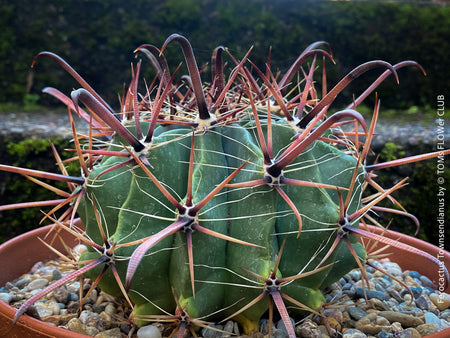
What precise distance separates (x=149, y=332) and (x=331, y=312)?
427 mm

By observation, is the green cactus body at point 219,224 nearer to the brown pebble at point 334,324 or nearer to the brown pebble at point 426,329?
the brown pebble at point 334,324

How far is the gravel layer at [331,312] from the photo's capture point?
95cm

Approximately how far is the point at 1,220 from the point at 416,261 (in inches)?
75.7

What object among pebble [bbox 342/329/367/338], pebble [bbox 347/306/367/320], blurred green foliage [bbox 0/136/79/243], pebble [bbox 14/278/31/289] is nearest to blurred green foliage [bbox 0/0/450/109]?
blurred green foliage [bbox 0/136/79/243]

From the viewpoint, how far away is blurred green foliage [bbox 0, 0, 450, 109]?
329 cm

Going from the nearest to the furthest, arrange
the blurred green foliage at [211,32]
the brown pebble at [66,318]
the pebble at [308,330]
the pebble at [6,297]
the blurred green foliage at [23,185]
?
the pebble at [308,330] < the brown pebble at [66,318] < the pebble at [6,297] < the blurred green foliage at [23,185] < the blurred green foliage at [211,32]

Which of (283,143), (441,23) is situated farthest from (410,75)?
(283,143)

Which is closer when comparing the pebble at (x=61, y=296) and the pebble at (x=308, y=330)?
the pebble at (x=308, y=330)

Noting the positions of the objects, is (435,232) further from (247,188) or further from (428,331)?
(247,188)

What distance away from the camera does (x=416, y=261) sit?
1413mm

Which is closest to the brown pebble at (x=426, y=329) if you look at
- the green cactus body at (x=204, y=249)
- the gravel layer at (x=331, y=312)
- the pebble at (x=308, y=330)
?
the gravel layer at (x=331, y=312)

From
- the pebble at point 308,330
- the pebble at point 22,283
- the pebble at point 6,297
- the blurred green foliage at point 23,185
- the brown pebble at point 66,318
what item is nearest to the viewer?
the pebble at point 308,330

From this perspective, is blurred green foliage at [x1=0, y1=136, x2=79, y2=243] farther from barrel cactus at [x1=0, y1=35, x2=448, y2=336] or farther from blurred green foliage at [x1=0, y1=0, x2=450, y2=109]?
barrel cactus at [x1=0, y1=35, x2=448, y2=336]

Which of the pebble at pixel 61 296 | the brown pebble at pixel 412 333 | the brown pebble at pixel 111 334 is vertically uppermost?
the brown pebble at pixel 111 334
